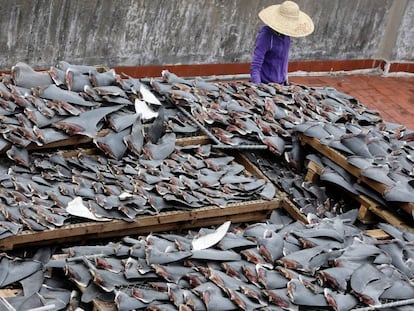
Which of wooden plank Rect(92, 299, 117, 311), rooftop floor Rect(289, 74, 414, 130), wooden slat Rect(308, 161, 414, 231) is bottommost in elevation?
rooftop floor Rect(289, 74, 414, 130)

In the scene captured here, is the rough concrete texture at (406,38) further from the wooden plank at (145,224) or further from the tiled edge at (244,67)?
the wooden plank at (145,224)

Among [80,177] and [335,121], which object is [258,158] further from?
[80,177]

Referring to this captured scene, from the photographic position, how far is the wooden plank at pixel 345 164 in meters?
5.06

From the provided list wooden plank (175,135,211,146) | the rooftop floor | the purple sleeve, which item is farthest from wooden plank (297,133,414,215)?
the rooftop floor

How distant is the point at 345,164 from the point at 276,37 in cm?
273

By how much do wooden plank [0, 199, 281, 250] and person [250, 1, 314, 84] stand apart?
2.80 m

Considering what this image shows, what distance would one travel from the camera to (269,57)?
7844mm

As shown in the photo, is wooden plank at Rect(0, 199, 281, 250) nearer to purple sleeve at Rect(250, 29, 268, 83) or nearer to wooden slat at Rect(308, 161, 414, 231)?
wooden slat at Rect(308, 161, 414, 231)

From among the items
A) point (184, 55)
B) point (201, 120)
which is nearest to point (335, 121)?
point (201, 120)

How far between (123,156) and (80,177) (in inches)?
18.9

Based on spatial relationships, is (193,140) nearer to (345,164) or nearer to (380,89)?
(345,164)

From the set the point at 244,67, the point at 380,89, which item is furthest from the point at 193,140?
the point at 380,89

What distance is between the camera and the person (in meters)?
7.43

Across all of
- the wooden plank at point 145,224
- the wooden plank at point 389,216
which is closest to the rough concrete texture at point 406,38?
the wooden plank at point 389,216
